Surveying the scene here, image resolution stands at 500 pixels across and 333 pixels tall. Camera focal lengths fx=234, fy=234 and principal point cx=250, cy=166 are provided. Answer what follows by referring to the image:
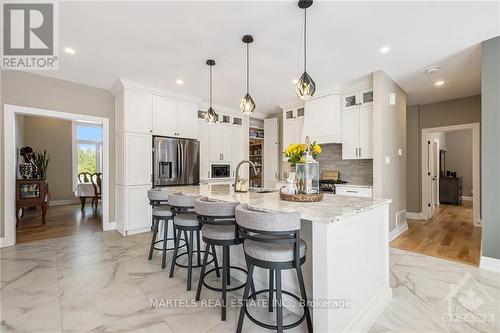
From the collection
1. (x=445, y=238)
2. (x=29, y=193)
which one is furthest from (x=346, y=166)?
(x=29, y=193)

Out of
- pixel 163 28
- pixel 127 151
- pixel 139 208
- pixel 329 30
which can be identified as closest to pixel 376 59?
pixel 329 30

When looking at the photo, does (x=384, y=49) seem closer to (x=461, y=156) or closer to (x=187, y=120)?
(x=187, y=120)

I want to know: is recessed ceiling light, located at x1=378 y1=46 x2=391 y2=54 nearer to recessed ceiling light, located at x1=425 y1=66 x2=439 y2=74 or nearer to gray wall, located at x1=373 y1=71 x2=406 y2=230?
gray wall, located at x1=373 y1=71 x2=406 y2=230

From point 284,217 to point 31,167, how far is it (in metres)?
5.67

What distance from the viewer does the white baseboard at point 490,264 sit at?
8.65 feet

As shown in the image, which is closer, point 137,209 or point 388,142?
point 388,142

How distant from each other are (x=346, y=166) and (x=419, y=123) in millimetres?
2336

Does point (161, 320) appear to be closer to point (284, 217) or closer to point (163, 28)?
point (284, 217)

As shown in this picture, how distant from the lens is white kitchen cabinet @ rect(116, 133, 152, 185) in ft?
13.3

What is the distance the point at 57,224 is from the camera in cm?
474

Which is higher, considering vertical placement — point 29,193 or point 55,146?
point 55,146

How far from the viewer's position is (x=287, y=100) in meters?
5.16

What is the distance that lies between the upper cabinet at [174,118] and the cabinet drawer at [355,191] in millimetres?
3085

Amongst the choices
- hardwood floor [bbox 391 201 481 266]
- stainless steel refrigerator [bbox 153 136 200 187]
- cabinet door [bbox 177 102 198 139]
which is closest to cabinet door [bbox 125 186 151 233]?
stainless steel refrigerator [bbox 153 136 200 187]
